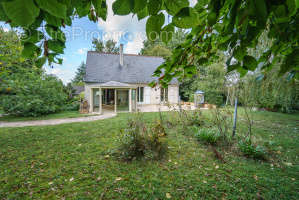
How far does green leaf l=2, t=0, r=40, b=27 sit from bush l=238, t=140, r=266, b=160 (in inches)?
167

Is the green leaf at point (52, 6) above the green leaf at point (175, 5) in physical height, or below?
below

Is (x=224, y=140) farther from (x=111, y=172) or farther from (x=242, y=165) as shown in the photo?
(x=111, y=172)

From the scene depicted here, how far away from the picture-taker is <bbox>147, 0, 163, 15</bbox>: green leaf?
2.16ft

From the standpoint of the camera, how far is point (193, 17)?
687 mm

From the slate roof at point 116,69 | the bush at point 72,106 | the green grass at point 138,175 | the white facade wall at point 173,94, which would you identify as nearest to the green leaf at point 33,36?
the green grass at point 138,175

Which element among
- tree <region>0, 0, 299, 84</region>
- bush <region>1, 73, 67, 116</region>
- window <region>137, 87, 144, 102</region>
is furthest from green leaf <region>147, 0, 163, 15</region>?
window <region>137, 87, 144, 102</region>

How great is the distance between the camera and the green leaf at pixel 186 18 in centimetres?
65

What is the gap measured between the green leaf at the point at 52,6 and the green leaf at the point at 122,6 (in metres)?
0.27

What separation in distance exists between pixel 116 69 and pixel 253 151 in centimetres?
1412

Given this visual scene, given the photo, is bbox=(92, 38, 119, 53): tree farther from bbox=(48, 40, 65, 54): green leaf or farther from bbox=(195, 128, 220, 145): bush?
bbox=(48, 40, 65, 54): green leaf

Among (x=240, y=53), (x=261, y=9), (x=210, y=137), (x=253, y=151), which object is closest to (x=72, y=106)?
(x=210, y=137)

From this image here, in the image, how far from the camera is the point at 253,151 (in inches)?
124

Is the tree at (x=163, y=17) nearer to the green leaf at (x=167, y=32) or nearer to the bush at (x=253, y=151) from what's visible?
the green leaf at (x=167, y=32)

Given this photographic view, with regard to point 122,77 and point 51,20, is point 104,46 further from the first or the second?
point 51,20
